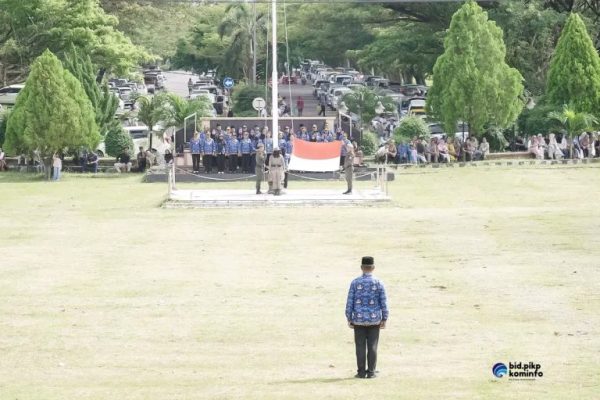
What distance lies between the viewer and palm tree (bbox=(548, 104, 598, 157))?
55.8 meters

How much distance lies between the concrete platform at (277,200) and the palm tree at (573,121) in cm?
1433

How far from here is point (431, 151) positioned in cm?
5594

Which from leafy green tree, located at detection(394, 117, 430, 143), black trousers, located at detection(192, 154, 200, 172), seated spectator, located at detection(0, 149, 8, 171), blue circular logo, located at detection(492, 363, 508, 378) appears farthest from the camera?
leafy green tree, located at detection(394, 117, 430, 143)

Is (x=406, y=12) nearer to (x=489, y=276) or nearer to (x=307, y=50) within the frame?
(x=307, y=50)

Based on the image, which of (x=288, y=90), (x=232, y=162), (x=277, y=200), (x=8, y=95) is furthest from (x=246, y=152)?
(x=288, y=90)

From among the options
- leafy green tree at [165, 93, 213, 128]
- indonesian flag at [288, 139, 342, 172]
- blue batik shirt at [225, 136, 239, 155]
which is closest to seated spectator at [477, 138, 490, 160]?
indonesian flag at [288, 139, 342, 172]

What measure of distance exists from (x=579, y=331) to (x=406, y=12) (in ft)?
197

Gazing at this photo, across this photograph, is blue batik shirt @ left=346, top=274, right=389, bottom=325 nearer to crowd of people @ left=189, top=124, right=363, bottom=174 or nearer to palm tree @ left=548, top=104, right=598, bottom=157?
crowd of people @ left=189, top=124, right=363, bottom=174

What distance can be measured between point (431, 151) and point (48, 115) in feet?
45.0

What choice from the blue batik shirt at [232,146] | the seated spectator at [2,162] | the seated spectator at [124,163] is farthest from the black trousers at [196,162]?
the seated spectator at [2,162]

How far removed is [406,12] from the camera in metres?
80.9

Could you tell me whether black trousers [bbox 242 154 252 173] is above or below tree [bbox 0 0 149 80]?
below

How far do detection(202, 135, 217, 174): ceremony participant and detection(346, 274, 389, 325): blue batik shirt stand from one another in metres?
33.7

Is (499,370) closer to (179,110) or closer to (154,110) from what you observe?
(179,110)
